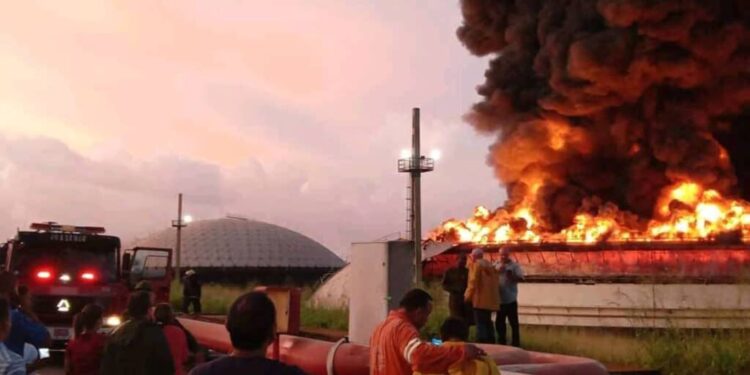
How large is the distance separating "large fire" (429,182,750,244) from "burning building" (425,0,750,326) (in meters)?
0.05

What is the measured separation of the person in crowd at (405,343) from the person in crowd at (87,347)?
2.14 meters

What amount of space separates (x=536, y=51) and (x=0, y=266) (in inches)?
929

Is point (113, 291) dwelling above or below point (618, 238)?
below

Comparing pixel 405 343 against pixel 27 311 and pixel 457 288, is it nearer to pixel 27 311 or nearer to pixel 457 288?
pixel 27 311

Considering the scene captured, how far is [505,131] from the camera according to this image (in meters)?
33.0

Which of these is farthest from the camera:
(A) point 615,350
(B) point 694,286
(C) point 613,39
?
(C) point 613,39

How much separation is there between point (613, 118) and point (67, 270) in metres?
21.8

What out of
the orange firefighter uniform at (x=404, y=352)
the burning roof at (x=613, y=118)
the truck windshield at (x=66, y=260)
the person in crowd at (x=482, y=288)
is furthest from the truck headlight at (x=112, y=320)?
the burning roof at (x=613, y=118)

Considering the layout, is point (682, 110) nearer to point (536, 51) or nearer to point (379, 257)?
point (536, 51)

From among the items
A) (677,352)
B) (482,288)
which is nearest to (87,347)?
(482,288)

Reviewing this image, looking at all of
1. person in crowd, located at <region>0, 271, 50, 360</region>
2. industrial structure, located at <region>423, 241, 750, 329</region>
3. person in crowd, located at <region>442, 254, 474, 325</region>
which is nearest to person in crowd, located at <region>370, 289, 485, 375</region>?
person in crowd, located at <region>0, 271, 50, 360</region>

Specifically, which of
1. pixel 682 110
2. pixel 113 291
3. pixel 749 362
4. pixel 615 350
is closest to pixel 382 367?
pixel 749 362

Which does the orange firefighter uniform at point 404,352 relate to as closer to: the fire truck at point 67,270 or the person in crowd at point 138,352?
the person in crowd at point 138,352

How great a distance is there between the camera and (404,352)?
16.4 feet
